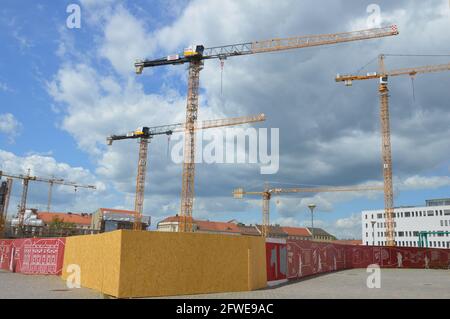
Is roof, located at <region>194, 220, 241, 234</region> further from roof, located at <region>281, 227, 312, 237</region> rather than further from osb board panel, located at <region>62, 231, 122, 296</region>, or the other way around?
osb board panel, located at <region>62, 231, 122, 296</region>

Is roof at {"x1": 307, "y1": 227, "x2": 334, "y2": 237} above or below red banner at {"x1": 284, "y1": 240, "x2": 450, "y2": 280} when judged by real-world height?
above

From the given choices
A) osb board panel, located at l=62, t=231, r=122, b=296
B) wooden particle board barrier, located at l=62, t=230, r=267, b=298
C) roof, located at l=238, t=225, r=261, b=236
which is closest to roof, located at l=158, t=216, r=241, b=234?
roof, located at l=238, t=225, r=261, b=236

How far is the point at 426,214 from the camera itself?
4417 inches

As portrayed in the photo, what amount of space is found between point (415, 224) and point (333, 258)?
93.5m

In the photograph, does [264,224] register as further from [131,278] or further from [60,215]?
[131,278]

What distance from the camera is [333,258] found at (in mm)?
32188

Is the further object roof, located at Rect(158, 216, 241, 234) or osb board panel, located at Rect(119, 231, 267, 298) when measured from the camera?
roof, located at Rect(158, 216, 241, 234)

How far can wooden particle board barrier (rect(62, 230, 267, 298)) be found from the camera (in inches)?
575

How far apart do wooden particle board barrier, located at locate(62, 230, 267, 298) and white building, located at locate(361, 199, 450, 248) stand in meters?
93.3

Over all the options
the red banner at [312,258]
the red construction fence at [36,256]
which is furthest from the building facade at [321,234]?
the red construction fence at [36,256]

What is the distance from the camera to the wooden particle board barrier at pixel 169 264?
14609 millimetres
